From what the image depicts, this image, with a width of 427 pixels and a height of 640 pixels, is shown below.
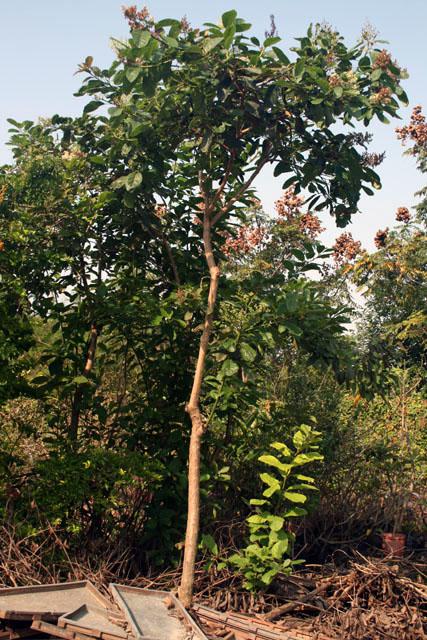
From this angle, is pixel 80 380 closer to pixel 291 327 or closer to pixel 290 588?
pixel 291 327

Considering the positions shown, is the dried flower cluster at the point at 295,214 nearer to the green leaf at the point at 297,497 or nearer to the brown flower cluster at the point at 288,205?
the brown flower cluster at the point at 288,205

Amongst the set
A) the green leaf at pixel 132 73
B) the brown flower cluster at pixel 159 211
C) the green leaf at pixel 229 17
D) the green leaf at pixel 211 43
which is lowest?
the brown flower cluster at pixel 159 211

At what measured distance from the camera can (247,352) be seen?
5574 mm

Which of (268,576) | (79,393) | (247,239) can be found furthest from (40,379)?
(247,239)

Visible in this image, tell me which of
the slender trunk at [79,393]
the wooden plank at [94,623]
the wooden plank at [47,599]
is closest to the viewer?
the wooden plank at [94,623]

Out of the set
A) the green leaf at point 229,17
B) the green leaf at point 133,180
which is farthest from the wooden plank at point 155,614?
the green leaf at point 229,17

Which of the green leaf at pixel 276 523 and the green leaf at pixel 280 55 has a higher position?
the green leaf at pixel 280 55

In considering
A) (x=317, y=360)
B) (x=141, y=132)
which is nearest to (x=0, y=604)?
(x=317, y=360)

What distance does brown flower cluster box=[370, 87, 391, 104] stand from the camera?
541 cm

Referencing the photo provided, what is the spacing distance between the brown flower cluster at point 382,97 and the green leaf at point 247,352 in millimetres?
2077

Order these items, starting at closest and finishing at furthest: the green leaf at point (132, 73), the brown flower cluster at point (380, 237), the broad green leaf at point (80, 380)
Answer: the green leaf at point (132, 73) → the broad green leaf at point (80, 380) → the brown flower cluster at point (380, 237)

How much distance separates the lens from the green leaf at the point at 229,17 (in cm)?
500

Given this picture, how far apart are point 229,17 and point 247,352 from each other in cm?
240

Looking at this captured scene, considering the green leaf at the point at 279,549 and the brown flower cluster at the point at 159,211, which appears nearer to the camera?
the green leaf at the point at 279,549
